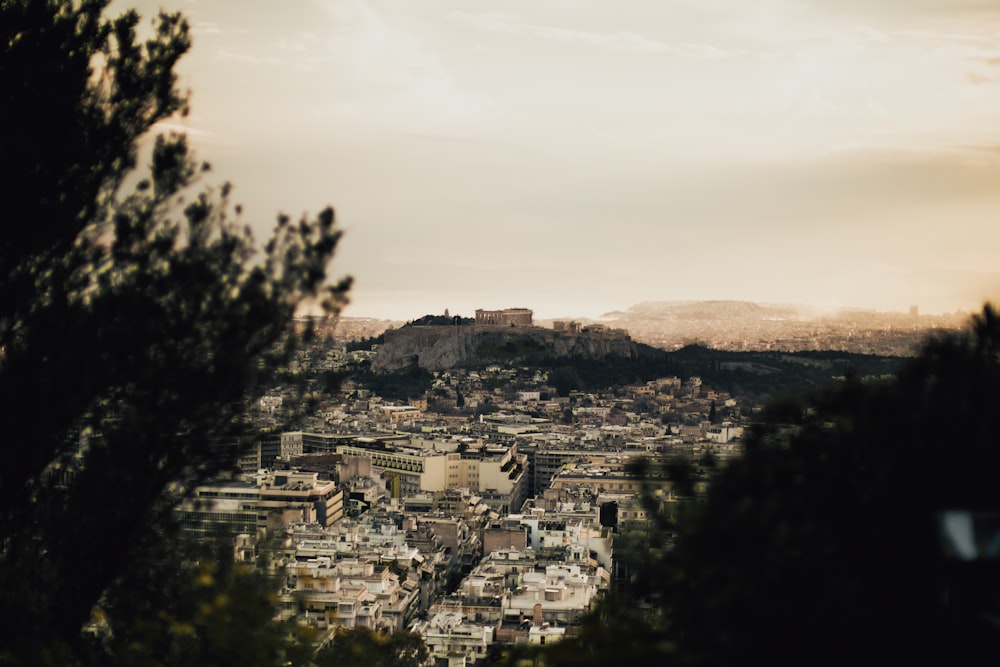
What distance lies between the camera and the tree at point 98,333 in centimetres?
506

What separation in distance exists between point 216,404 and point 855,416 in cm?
316

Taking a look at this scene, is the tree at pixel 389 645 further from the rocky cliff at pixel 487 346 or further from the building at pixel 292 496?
the rocky cliff at pixel 487 346

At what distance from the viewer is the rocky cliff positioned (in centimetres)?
6912

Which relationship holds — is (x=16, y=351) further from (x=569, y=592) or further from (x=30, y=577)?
(x=569, y=592)

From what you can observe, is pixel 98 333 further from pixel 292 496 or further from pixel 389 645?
pixel 292 496

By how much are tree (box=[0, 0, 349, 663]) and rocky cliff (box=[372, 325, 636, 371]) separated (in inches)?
2465

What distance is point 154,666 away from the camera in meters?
4.39

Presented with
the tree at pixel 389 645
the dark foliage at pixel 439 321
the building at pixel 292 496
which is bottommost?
the building at pixel 292 496

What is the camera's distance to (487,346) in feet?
232

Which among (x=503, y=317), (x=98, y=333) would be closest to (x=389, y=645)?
(x=98, y=333)

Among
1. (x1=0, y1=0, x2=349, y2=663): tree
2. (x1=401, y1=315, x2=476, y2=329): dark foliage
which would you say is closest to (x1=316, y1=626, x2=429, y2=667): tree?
(x1=0, y1=0, x2=349, y2=663): tree

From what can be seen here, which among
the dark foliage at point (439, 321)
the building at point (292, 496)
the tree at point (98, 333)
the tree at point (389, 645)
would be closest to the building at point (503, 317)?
the dark foliage at point (439, 321)

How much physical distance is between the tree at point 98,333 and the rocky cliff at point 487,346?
205ft

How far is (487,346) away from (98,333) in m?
65.5
